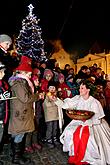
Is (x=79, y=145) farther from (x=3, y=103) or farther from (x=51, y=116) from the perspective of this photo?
(x=3, y=103)

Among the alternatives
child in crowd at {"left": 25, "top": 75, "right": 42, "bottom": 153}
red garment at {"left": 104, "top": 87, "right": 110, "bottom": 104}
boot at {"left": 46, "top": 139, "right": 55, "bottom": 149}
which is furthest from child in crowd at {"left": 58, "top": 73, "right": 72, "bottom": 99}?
red garment at {"left": 104, "top": 87, "right": 110, "bottom": 104}

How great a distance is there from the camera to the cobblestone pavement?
5805mm

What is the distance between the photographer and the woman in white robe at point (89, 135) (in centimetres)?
562

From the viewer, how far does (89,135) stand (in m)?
5.72

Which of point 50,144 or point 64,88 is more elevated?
point 64,88

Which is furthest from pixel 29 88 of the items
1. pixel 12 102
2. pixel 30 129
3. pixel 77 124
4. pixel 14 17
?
pixel 14 17

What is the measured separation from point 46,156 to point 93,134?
122 cm

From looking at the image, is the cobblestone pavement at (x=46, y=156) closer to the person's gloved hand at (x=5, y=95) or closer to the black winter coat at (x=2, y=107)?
the black winter coat at (x=2, y=107)

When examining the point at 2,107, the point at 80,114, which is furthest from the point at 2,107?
the point at 80,114

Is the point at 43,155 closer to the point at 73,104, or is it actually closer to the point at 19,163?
the point at 19,163

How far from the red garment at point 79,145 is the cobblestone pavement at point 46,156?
0.68 feet

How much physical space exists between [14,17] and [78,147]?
2115 cm

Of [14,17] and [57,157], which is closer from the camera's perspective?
[57,157]

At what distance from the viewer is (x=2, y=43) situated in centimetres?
568
